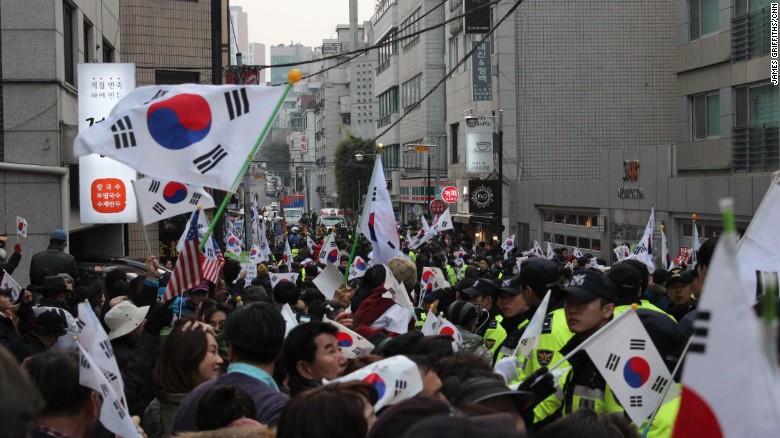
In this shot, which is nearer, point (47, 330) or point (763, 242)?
point (763, 242)

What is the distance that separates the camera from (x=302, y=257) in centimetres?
2191

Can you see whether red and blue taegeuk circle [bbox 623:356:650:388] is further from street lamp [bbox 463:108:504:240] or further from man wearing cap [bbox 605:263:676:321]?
street lamp [bbox 463:108:504:240]

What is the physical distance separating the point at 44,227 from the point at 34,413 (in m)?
14.6

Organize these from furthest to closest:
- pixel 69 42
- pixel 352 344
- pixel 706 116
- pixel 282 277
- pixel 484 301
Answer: pixel 706 116 < pixel 69 42 < pixel 282 277 < pixel 484 301 < pixel 352 344

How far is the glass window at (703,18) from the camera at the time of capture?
2367 centimetres

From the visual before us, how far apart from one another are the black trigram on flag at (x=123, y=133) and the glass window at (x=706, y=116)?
62.6 feet

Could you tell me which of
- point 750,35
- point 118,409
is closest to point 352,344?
point 118,409

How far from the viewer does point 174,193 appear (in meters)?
9.95

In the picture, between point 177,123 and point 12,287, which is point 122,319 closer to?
point 177,123

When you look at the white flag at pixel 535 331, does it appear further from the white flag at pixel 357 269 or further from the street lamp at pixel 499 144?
the street lamp at pixel 499 144

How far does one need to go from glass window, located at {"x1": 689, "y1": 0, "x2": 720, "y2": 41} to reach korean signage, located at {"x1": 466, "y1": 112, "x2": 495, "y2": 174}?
12662 mm

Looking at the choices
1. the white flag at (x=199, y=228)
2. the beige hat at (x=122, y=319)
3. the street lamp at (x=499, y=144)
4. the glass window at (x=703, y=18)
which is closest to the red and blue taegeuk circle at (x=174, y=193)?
the white flag at (x=199, y=228)

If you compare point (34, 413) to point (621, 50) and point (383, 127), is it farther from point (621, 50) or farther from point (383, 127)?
point (383, 127)

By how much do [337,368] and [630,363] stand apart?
154 cm
